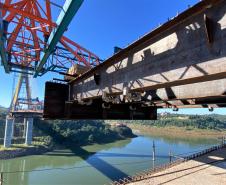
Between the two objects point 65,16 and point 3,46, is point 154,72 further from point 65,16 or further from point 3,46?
point 3,46

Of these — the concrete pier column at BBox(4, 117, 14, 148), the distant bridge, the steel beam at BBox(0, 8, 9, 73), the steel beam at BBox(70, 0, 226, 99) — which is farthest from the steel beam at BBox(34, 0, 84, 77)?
the concrete pier column at BBox(4, 117, 14, 148)

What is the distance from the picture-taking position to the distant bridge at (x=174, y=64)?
13.0 feet

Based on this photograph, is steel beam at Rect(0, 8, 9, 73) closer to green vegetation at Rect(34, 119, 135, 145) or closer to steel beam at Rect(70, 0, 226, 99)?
steel beam at Rect(70, 0, 226, 99)

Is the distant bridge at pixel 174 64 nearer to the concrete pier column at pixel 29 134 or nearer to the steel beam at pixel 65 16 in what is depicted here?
the steel beam at pixel 65 16

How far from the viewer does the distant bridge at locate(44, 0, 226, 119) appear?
3961 millimetres

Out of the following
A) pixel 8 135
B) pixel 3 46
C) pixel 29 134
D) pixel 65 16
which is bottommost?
pixel 29 134

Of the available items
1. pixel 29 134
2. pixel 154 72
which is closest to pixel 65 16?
pixel 154 72

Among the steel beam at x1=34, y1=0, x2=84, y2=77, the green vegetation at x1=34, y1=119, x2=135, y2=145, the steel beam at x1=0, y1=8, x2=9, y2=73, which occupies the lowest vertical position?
the green vegetation at x1=34, y1=119, x2=135, y2=145

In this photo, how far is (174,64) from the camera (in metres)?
4.83

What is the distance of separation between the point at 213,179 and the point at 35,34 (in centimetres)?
2410

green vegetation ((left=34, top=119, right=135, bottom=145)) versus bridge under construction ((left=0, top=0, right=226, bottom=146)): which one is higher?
bridge under construction ((left=0, top=0, right=226, bottom=146))

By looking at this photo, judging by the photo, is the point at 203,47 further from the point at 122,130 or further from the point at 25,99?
the point at 122,130

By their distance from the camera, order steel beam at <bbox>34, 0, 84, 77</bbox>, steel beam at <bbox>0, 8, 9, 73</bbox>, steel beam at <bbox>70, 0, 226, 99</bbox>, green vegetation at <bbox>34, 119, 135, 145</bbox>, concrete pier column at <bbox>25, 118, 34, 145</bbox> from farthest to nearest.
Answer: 1. green vegetation at <bbox>34, 119, 135, 145</bbox>
2. concrete pier column at <bbox>25, 118, 34, 145</bbox>
3. steel beam at <bbox>0, 8, 9, 73</bbox>
4. steel beam at <bbox>34, 0, 84, 77</bbox>
5. steel beam at <bbox>70, 0, 226, 99</bbox>

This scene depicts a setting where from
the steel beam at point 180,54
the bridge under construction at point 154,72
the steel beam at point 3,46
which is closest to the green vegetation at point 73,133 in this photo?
the steel beam at point 3,46
